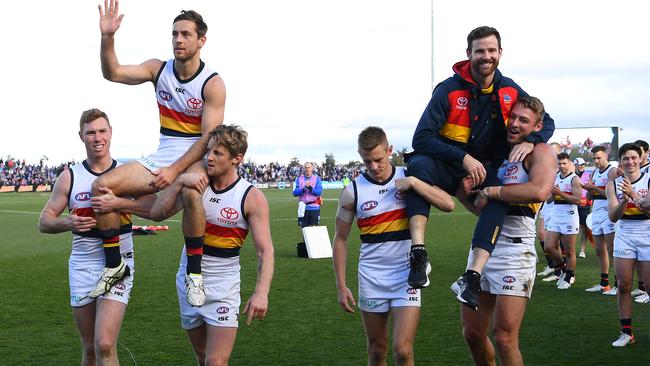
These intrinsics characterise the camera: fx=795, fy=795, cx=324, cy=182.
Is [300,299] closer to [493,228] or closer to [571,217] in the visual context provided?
[571,217]

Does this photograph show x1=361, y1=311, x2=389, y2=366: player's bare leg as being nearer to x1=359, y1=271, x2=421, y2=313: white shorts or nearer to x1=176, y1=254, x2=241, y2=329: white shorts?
x1=359, y1=271, x2=421, y2=313: white shorts

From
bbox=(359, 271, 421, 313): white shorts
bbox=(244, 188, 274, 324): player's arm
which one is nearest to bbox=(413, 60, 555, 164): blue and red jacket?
bbox=(359, 271, 421, 313): white shorts

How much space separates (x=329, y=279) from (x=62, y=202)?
8.98 meters

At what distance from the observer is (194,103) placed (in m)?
6.64

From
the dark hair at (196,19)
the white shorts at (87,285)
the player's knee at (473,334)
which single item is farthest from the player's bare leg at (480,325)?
the dark hair at (196,19)

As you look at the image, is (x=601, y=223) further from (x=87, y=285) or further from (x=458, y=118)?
(x=87, y=285)

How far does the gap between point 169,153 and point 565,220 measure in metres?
10.2

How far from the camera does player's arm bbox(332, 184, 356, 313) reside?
6918 millimetres

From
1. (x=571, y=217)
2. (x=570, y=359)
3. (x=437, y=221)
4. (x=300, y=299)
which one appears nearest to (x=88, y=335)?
(x=570, y=359)

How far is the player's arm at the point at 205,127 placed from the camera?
643 centimetres

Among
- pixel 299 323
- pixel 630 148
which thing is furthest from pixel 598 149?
pixel 299 323

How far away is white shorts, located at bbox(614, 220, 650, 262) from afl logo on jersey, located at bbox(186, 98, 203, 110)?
6214mm

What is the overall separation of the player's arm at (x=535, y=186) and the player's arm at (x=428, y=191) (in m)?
0.34

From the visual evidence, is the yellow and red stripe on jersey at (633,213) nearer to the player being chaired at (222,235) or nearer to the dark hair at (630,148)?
the dark hair at (630,148)
